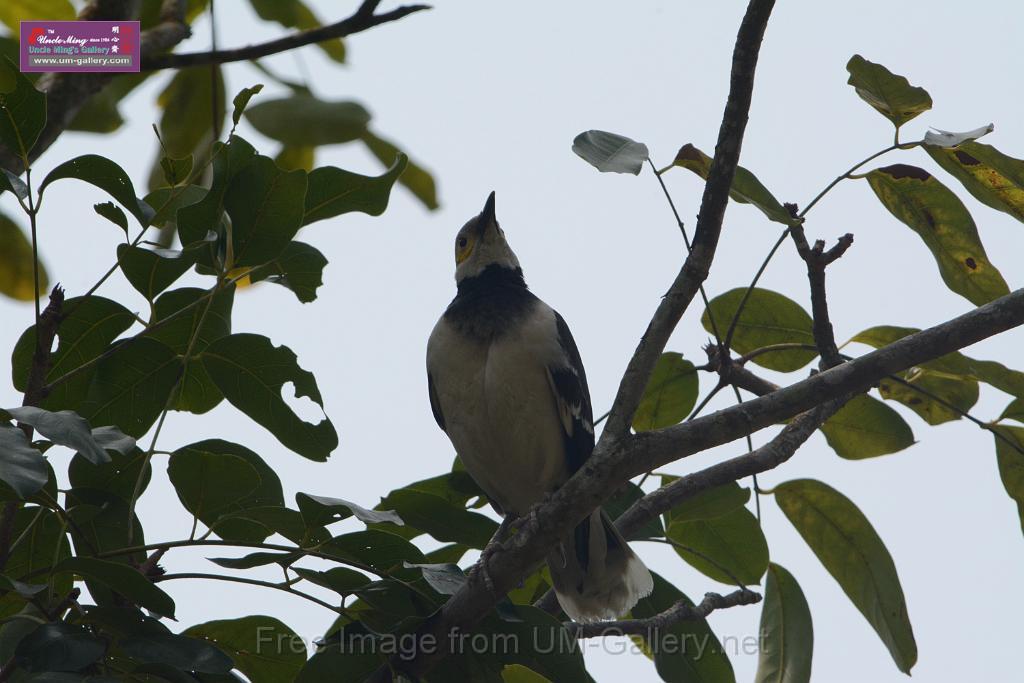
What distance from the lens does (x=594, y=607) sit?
4.68m

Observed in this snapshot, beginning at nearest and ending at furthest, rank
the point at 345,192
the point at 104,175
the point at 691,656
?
the point at 104,175, the point at 345,192, the point at 691,656

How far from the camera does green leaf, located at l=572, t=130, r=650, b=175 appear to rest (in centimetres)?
317

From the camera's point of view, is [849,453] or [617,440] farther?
[849,453]

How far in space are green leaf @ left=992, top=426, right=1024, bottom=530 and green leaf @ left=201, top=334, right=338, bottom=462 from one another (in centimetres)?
242

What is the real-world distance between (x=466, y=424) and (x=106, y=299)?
1871mm

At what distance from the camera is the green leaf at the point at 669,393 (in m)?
4.25

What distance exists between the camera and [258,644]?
3.22m

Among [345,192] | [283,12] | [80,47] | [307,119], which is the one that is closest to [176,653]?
[345,192]

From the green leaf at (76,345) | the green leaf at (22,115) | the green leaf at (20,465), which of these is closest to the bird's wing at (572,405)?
the green leaf at (76,345)

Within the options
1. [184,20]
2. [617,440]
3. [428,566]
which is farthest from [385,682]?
[184,20]

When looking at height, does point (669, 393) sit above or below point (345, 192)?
below

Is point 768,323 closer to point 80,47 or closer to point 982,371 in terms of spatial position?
point 982,371

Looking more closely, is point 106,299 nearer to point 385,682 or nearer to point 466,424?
point 385,682

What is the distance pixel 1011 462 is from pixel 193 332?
9.78ft
